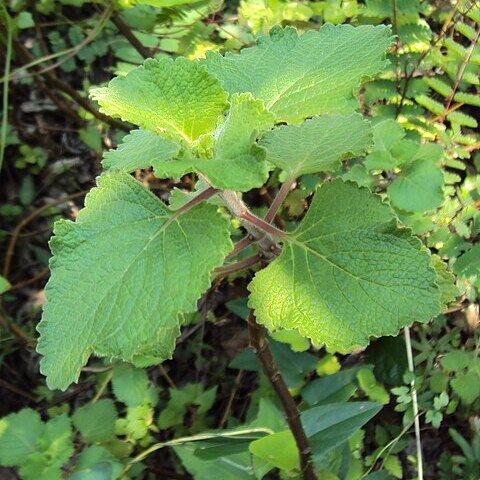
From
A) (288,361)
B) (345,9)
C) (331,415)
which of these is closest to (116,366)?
(288,361)

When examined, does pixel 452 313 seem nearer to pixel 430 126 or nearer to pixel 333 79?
pixel 430 126

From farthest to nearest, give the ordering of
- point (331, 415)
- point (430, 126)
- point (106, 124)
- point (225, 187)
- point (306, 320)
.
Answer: point (106, 124) → point (430, 126) → point (331, 415) → point (306, 320) → point (225, 187)

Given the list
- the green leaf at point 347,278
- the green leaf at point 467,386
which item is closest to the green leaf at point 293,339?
the green leaf at point 467,386

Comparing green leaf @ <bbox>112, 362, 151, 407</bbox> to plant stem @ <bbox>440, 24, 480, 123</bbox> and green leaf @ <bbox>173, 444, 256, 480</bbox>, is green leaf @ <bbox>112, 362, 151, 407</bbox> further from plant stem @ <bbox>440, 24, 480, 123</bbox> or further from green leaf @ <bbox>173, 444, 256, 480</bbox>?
plant stem @ <bbox>440, 24, 480, 123</bbox>

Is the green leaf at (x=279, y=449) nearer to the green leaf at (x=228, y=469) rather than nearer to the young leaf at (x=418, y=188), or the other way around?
the green leaf at (x=228, y=469)

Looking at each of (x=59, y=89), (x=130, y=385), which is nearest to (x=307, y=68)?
(x=130, y=385)

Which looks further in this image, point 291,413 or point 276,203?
point 291,413

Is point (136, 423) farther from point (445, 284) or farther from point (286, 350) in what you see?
point (445, 284)
